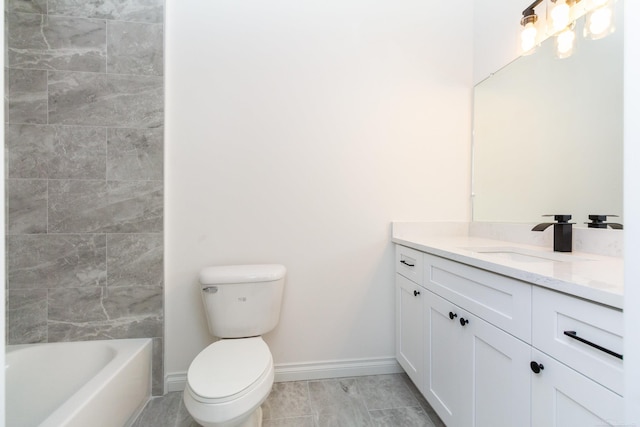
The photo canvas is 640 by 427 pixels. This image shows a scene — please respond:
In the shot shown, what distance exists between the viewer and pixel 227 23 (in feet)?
5.74

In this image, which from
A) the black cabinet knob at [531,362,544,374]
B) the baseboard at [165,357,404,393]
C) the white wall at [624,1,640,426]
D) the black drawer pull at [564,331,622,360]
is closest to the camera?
the white wall at [624,1,640,426]

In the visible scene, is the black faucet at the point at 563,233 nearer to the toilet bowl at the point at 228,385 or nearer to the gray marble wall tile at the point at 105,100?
the toilet bowl at the point at 228,385

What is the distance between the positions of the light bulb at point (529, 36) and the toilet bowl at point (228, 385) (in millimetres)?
1988

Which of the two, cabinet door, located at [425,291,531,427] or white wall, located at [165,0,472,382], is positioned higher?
white wall, located at [165,0,472,382]

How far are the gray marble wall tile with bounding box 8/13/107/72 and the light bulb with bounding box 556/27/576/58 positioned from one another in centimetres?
229

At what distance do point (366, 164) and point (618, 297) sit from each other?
136cm

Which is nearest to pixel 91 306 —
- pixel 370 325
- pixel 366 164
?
pixel 370 325

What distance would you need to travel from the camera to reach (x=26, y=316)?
5.17 feet

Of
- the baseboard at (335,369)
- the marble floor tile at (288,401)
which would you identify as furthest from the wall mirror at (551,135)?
the marble floor tile at (288,401)

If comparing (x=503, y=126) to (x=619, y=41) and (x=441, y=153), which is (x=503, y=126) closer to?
(x=441, y=153)

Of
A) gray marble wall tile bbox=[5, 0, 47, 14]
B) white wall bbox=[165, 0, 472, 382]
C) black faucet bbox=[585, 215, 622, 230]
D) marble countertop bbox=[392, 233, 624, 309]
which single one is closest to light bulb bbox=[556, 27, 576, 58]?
white wall bbox=[165, 0, 472, 382]

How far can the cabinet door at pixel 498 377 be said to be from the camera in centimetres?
89

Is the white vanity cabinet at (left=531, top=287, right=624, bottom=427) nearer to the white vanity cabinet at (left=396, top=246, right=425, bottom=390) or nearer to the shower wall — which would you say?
the white vanity cabinet at (left=396, top=246, right=425, bottom=390)

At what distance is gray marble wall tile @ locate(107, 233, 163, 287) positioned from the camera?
1640mm
